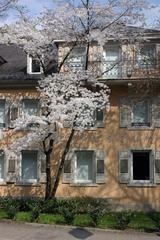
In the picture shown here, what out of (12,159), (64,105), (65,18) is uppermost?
(65,18)

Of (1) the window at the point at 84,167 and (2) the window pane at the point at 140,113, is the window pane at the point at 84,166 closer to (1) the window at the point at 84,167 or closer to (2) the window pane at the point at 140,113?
(1) the window at the point at 84,167

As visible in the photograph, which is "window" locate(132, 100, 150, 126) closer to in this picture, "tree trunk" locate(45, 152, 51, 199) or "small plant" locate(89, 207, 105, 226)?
"tree trunk" locate(45, 152, 51, 199)

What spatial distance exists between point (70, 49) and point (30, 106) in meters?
4.59

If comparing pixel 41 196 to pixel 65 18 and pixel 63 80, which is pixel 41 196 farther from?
pixel 65 18

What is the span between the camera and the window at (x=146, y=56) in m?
25.6

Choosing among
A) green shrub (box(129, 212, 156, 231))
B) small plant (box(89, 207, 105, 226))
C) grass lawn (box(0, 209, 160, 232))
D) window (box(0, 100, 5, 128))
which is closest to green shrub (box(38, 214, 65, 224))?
grass lawn (box(0, 209, 160, 232))

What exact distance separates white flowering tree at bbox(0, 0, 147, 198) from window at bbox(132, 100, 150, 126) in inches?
118

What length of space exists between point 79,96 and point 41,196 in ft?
20.6

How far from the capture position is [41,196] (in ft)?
87.5

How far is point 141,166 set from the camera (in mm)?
26641

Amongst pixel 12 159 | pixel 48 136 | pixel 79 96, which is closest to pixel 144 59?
pixel 79 96

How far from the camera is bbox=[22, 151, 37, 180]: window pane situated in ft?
89.6

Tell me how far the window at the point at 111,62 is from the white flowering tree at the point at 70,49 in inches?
58.9

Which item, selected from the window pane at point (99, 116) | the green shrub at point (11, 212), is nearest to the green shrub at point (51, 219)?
the green shrub at point (11, 212)
